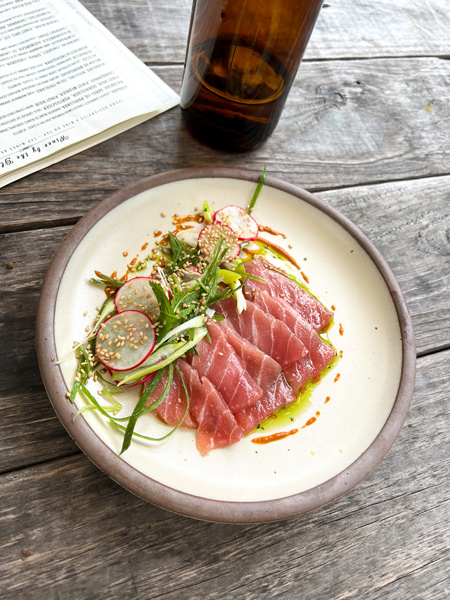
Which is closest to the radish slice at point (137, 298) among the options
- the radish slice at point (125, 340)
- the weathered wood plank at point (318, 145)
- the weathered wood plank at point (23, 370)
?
the radish slice at point (125, 340)

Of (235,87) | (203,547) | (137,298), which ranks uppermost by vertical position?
(235,87)

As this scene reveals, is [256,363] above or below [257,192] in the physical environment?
below

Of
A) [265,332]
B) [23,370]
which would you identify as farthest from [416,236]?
[23,370]

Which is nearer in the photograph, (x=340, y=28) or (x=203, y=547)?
(x=203, y=547)

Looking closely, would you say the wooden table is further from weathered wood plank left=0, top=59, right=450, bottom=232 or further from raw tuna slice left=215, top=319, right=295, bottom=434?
raw tuna slice left=215, top=319, right=295, bottom=434

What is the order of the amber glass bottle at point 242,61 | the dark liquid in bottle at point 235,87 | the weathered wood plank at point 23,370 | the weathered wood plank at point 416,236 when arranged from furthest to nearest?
1. the weathered wood plank at point 416,236
2. the dark liquid in bottle at point 235,87
3. the amber glass bottle at point 242,61
4. the weathered wood plank at point 23,370

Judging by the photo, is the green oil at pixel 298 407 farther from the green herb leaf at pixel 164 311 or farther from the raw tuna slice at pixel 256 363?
the green herb leaf at pixel 164 311

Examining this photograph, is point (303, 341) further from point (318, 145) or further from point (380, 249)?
point (318, 145)

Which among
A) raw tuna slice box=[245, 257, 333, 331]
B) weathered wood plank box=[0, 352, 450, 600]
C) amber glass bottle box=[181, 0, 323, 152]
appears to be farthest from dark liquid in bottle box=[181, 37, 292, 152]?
weathered wood plank box=[0, 352, 450, 600]
